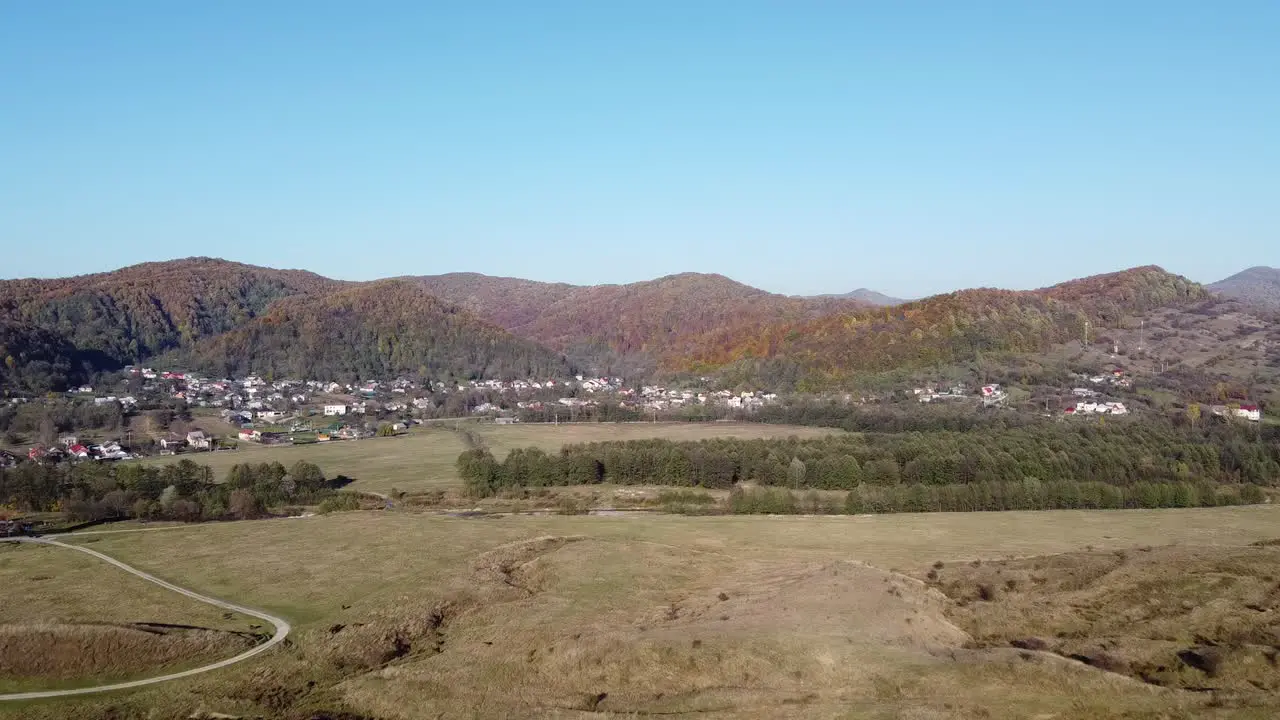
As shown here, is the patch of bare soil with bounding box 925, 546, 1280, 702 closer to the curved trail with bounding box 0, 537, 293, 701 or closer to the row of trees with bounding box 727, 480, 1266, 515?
the curved trail with bounding box 0, 537, 293, 701

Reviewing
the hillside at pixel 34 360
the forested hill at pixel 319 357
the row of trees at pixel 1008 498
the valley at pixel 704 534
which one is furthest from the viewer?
the forested hill at pixel 319 357

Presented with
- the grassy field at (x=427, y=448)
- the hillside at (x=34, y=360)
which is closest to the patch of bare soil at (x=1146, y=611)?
the grassy field at (x=427, y=448)

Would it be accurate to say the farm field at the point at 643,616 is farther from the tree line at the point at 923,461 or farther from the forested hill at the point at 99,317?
the forested hill at the point at 99,317

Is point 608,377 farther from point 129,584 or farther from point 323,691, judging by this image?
point 323,691

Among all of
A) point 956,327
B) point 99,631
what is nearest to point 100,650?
point 99,631

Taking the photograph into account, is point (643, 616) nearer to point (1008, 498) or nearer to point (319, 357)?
point (1008, 498)

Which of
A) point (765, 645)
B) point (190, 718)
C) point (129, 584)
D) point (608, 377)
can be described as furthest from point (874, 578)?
point (608, 377)
